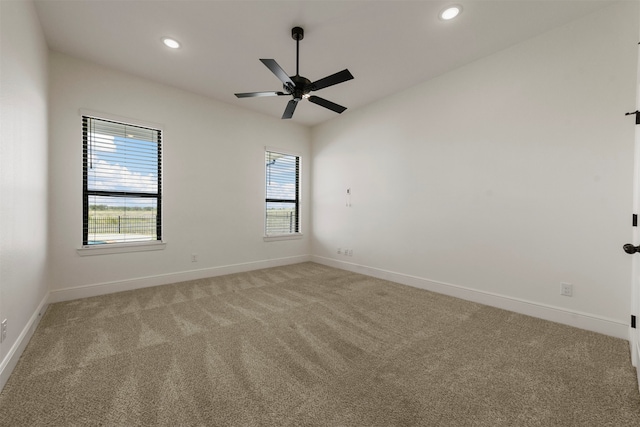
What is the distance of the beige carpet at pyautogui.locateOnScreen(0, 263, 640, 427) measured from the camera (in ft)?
4.70

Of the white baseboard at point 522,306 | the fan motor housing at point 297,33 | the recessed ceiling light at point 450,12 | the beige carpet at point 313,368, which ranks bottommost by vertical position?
the beige carpet at point 313,368

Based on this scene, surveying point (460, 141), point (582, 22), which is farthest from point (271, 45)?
point (582, 22)

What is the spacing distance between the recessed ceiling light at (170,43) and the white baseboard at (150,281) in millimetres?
2991

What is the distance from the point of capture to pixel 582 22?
2.49 metres

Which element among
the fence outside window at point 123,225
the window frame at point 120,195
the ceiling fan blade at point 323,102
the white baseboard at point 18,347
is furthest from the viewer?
the fence outside window at point 123,225

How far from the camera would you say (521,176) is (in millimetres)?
2867

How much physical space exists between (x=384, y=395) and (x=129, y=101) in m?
4.43

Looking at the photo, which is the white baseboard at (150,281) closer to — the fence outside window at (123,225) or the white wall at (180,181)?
the white wall at (180,181)

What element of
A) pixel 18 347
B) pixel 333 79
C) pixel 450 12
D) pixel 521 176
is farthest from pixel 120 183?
pixel 521 176

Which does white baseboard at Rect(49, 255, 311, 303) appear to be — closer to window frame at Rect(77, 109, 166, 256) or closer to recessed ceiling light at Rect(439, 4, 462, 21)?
window frame at Rect(77, 109, 166, 256)

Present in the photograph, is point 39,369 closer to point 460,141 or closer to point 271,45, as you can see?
point 271,45

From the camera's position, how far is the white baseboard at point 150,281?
10.4ft

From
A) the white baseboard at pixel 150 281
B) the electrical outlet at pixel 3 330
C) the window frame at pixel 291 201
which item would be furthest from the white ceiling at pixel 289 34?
the white baseboard at pixel 150 281

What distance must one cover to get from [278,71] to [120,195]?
2788mm
